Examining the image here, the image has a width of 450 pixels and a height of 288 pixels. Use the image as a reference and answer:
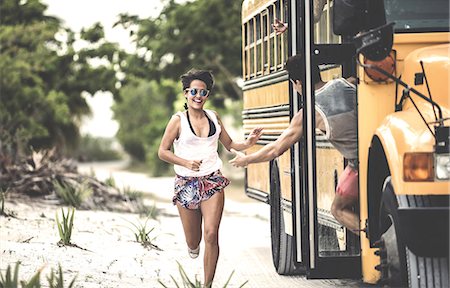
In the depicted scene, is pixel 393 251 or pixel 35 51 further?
pixel 35 51

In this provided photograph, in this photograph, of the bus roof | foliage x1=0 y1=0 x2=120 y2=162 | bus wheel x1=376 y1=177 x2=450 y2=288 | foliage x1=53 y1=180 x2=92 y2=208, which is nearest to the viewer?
bus wheel x1=376 y1=177 x2=450 y2=288

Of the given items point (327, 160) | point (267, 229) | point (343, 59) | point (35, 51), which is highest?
point (35, 51)

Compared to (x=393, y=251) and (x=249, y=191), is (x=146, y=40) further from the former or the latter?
(x=393, y=251)

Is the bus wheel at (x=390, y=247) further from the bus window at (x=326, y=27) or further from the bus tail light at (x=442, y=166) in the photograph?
the bus window at (x=326, y=27)

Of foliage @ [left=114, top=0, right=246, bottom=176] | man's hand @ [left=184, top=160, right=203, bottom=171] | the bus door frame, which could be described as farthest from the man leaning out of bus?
foliage @ [left=114, top=0, right=246, bottom=176]

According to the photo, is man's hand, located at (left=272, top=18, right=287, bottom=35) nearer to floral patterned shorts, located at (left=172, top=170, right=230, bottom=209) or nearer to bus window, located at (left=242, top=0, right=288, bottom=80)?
bus window, located at (left=242, top=0, right=288, bottom=80)

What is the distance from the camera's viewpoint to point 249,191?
13523 millimetres

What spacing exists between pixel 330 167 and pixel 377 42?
2274mm

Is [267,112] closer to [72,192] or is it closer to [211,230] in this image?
[211,230]

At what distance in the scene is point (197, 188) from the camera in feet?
30.0

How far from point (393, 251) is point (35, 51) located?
2998cm

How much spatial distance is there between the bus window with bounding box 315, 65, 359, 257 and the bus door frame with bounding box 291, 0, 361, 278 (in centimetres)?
17

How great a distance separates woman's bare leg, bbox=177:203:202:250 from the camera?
30.6 feet

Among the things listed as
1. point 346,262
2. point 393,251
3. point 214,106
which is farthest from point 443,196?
point 214,106
